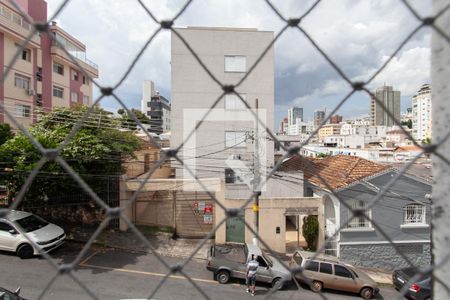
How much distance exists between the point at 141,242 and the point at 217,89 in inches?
294

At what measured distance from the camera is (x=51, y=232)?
8.62m

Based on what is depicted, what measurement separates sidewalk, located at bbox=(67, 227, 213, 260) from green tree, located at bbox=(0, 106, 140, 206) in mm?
1475

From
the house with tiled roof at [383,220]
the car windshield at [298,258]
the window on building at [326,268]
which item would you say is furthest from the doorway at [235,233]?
the window on building at [326,268]

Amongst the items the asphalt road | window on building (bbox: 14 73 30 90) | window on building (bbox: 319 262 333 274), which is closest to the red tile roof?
window on building (bbox: 319 262 333 274)

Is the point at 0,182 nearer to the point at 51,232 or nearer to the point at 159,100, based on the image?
the point at 51,232

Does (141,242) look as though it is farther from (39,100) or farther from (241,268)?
(39,100)

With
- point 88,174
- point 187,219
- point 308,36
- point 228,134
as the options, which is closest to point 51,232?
point 88,174

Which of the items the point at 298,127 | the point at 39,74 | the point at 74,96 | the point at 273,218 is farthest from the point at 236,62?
the point at 298,127

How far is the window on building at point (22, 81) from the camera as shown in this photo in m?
15.4

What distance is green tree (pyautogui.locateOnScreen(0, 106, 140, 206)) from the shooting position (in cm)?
852

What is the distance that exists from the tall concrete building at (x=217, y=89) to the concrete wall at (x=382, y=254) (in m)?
5.57

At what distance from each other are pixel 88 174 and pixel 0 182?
2366 millimetres

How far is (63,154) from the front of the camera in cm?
920

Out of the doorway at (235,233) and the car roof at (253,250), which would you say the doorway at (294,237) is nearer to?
the doorway at (235,233)
